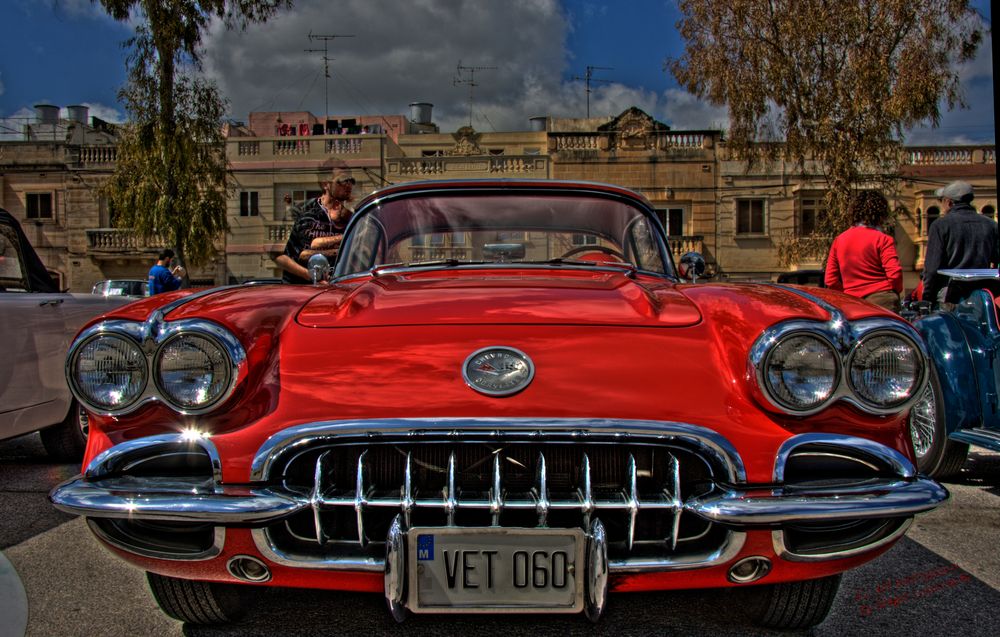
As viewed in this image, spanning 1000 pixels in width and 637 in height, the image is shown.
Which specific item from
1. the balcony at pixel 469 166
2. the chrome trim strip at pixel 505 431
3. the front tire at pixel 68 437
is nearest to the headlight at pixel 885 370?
the chrome trim strip at pixel 505 431

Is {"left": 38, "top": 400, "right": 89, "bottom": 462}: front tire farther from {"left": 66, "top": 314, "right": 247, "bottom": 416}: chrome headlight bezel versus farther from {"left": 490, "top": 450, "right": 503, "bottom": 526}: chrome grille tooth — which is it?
{"left": 490, "top": 450, "right": 503, "bottom": 526}: chrome grille tooth

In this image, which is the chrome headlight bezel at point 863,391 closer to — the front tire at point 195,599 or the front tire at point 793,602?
the front tire at point 793,602

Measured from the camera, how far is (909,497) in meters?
1.77

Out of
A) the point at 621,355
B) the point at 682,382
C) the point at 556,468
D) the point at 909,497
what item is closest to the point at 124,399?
the point at 556,468

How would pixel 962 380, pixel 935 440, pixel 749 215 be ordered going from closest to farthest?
pixel 962 380
pixel 935 440
pixel 749 215

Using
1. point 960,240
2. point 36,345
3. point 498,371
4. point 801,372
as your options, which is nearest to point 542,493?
point 498,371

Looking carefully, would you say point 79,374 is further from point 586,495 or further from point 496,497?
point 586,495

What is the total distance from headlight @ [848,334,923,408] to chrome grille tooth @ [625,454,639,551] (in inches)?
23.0

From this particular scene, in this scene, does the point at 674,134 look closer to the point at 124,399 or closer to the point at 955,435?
→ the point at 955,435

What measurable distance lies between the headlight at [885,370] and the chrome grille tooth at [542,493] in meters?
0.78

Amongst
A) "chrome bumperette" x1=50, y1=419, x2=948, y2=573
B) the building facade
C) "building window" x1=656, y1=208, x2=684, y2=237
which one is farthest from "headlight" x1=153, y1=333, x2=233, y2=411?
"building window" x1=656, y1=208, x2=684, y2=237

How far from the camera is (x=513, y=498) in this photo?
5.74 ft

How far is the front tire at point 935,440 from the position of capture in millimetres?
3895

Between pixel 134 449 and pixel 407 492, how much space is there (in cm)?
69
